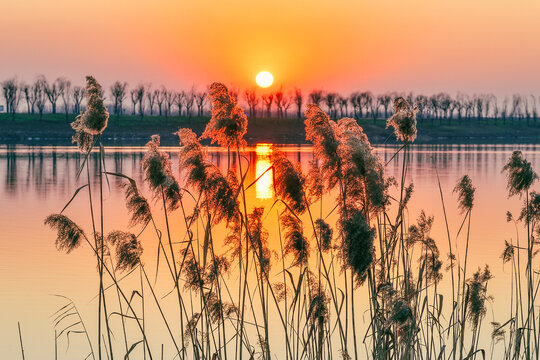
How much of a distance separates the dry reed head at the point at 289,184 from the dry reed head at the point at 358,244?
1.41 feet

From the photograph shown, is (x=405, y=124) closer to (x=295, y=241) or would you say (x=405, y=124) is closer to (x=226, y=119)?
(x=295, y=241)

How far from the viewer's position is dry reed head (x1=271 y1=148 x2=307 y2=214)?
436 cm

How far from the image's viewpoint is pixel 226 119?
425 centimetres

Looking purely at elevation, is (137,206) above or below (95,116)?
below

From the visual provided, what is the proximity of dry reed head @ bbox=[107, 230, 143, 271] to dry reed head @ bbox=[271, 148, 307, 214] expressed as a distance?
1.03m

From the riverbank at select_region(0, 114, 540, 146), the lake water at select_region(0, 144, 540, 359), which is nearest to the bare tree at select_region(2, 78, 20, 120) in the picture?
the riverbank at select_region(0, 114, 540, 146)

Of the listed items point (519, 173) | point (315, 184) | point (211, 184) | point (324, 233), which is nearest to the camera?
point (211, 184)

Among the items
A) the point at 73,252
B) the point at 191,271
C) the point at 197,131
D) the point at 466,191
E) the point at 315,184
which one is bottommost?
the point at 73,252

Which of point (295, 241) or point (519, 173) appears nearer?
point (295, 241)

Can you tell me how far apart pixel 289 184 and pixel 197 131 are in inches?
4765

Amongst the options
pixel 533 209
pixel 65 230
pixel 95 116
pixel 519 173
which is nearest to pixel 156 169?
pixel 95 116

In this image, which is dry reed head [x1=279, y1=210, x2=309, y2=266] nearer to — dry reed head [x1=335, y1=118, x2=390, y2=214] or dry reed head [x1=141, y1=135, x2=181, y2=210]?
dry reed head [x1=335, y1=118, x2=390, y2=214]

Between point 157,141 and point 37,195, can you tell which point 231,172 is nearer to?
point 157,141

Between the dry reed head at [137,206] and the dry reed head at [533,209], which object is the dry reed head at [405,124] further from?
the dry reed head at [137,206]
